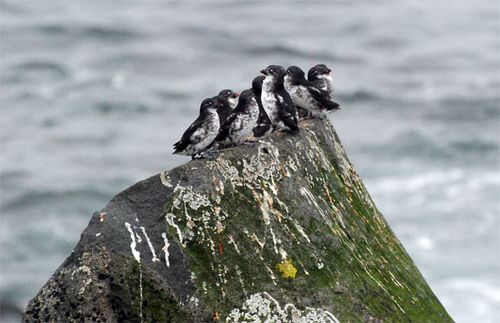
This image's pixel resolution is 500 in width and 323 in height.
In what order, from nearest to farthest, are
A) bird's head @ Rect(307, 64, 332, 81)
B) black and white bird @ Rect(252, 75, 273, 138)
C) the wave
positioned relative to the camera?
black and white bird @ Rect(252, 75, 273, 138) → bird's head @ Rect(307, 64, 332, 81) → the wave

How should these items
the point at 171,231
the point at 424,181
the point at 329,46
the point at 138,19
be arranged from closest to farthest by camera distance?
1. the point at 171,231
2. the point at 424,181
3. the point at 329,46
4. the point at 138,19

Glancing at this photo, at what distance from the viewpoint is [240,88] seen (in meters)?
41.1

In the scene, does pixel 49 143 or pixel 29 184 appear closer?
pixel 29 184

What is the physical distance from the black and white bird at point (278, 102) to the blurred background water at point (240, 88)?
1418 centimetres

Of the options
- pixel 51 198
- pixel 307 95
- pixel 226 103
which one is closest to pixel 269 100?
pixel 226 103

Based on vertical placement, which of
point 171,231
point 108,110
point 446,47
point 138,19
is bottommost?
point 171,231

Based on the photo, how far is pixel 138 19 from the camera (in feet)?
183

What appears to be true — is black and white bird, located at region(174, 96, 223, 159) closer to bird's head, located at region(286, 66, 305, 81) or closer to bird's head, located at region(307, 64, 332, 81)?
bird's head, located at region(286, 66, 305, 81)

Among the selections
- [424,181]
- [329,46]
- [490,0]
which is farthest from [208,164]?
[490,0]

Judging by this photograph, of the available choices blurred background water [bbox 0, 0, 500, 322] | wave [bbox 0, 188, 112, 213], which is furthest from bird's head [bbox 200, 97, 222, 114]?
wave [bbox 0, 188, 112, 213]

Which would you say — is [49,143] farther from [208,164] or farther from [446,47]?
[208,164]

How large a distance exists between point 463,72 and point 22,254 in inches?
832

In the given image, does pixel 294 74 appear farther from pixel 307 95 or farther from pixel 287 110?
pixel 287 110

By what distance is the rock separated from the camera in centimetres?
955
